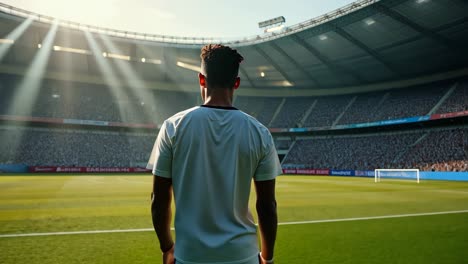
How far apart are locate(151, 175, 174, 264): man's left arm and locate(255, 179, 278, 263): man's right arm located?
57cm

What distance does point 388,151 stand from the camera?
44375 millimetres

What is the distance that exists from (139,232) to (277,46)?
4267 cm

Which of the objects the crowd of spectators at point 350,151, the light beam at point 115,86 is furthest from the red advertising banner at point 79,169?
the crowd of spectators at point 350,151

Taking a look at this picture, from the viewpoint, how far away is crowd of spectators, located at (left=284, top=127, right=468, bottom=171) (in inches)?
1471

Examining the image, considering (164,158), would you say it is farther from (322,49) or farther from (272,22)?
(272,22)

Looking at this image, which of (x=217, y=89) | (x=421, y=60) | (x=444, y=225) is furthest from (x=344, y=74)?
(x=217, y=89)

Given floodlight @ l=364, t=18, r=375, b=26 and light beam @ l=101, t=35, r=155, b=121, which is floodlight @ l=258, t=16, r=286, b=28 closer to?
floodlight @ l=364, t=18, r=375, b=26

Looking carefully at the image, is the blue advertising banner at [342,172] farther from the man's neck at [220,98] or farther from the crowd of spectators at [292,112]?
the man's neck at [220,98]

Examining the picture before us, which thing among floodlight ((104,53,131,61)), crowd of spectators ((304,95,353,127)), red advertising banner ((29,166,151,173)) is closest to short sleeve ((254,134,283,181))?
red advertising banner ((29,166,151,173))

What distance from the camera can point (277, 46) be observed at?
46.8 metres

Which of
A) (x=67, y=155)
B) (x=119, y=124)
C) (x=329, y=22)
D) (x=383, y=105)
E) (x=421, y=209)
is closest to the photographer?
(x=421, y=209)

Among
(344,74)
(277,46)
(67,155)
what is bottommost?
(67,155)

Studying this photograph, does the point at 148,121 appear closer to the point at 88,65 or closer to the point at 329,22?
the point at 88,65

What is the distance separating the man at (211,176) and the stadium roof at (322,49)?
36457 millimetres
